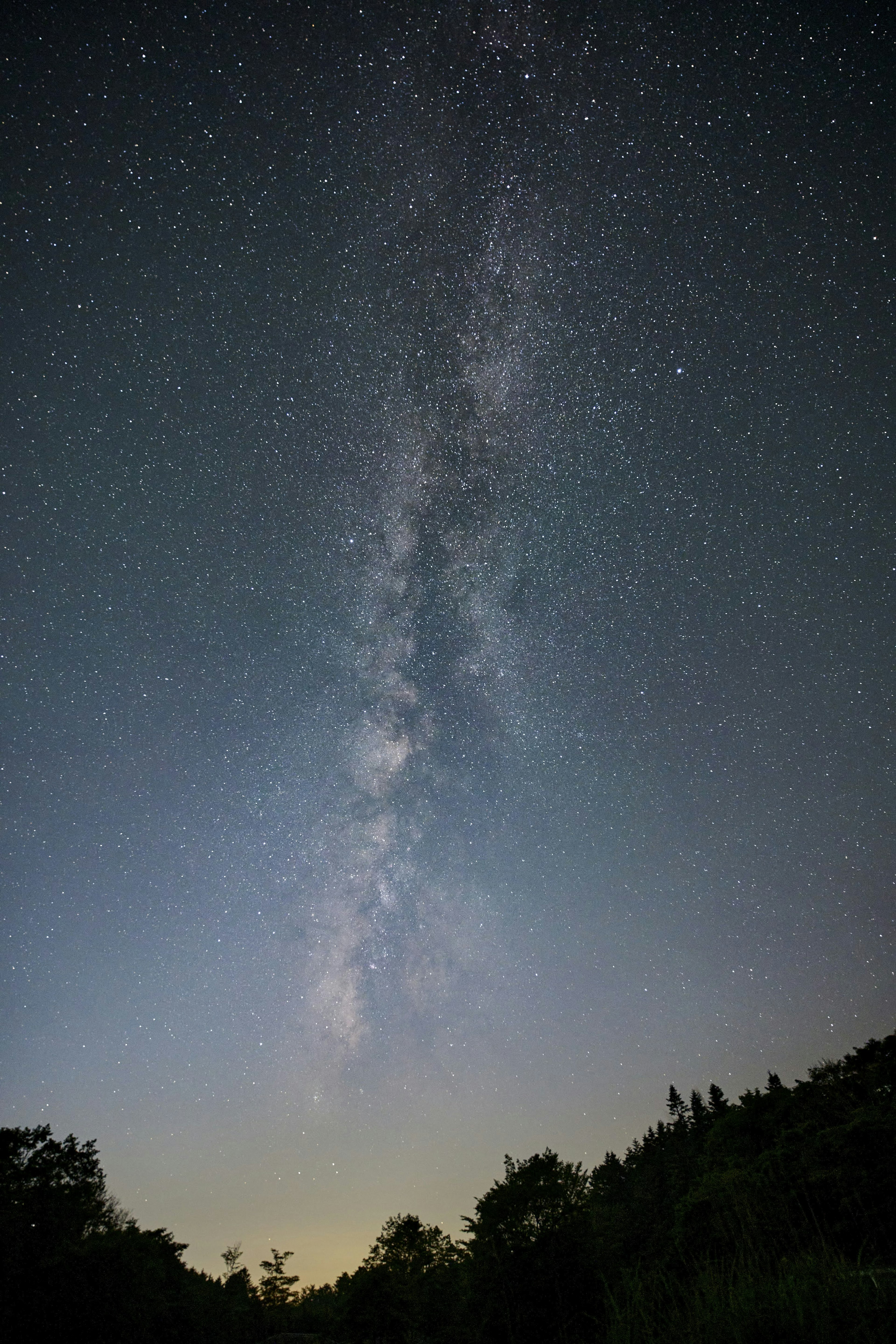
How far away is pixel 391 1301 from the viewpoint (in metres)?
46.6

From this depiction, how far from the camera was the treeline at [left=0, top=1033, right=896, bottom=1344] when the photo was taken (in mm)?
4152

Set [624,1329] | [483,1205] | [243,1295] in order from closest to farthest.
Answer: [624,1329]
[483,1205]
[243,1295]

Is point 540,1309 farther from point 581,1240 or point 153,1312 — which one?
point 153,1312

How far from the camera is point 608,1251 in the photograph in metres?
28.0

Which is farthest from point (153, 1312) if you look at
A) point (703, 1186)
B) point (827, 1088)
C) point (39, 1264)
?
point (827, 1088)

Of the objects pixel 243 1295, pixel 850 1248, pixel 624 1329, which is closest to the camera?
pixel 624 1329

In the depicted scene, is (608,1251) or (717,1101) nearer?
(608,1251)

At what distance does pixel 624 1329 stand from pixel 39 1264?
103 ft

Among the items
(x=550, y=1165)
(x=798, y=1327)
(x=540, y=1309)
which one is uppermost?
(x=798, y=1327)

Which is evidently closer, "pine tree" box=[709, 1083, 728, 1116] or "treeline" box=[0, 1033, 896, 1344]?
"treeline" box=[0, 1033, 896, 1344]

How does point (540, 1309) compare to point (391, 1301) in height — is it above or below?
above

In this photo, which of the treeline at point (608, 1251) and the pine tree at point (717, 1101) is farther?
the pine tree at point (717, 1101)

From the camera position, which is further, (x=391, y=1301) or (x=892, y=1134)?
(x=391, y=1301)

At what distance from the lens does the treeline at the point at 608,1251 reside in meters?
4.15
